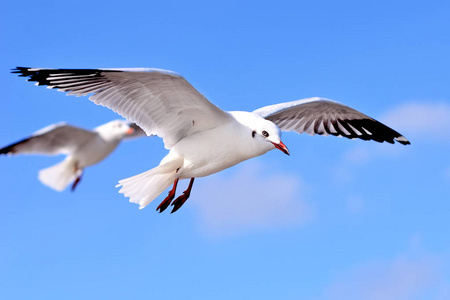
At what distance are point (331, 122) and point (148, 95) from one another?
261 cm

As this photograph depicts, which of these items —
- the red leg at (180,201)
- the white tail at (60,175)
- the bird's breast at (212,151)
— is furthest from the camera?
the white tail at (60,175)

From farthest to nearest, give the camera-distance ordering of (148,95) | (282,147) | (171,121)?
(171,121) < (148,95) < (282,147)

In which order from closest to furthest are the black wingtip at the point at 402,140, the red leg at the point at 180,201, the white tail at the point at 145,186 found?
the white tail at the point at 145,186 → the red leg at the point at 180,201 → the black wingtip at the point at 402,140

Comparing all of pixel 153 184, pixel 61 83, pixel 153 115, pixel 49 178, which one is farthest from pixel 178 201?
pixel 49 178

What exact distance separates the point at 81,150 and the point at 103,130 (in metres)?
0.53

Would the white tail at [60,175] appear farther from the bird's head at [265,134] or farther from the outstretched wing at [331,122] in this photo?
the bird's head at [265,134]

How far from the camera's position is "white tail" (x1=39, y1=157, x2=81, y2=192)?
1121 cm

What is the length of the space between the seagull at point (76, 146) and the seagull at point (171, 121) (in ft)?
17.0

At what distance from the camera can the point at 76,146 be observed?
448 inches

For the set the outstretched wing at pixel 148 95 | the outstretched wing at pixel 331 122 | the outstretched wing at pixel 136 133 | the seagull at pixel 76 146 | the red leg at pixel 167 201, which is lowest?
the red leg at pixel 167 201

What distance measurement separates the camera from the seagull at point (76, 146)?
1054 cm

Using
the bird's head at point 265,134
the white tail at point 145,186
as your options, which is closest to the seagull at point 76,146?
the white tail at point 145,186

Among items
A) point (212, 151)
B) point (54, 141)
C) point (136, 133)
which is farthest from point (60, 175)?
point (212, 151)

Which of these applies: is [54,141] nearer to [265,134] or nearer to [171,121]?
[171,121]
